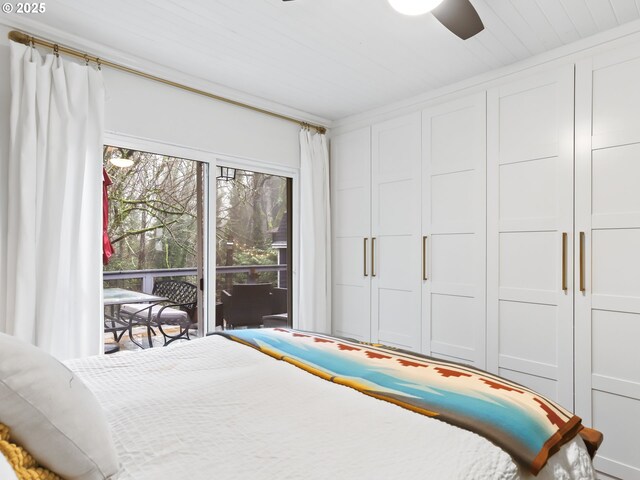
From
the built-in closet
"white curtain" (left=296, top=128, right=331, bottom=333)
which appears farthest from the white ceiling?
"white curtain" (left=296, top=128, right=331, bottom=333)

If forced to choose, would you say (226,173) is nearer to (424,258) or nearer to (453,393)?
(424,258)

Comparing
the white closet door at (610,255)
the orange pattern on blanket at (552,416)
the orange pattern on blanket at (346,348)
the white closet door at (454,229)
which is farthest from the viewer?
the white closet door at (454,229)

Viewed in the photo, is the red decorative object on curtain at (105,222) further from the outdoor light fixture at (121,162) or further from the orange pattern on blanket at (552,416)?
the orange pattern on blanket at (552,416)

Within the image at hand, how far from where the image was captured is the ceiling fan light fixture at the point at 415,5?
5.35ft

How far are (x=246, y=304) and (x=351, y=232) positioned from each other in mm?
1231

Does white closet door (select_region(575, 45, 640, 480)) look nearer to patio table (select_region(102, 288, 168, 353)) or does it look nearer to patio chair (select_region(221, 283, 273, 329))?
patio chair (select_region(221, 283, 273, 329))

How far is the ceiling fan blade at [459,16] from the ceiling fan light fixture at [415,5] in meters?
0.06

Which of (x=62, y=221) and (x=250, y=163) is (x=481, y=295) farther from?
(x=62, y=221)

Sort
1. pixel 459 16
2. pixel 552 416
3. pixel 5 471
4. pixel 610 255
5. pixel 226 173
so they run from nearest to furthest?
pixel 5 471 < pixel 552 416 < pixel 459 16 < pixel 610 255 < pixel 226 173

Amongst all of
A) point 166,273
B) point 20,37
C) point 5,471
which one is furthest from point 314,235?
point 5,471

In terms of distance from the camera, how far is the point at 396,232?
346 cm

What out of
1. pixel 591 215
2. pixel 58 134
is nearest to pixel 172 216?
pixel 58 134

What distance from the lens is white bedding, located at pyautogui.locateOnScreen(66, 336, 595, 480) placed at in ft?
3.04

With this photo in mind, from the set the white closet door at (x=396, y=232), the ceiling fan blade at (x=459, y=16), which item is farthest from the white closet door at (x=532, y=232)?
the ceiling fan blade at (x=459, y=16)
